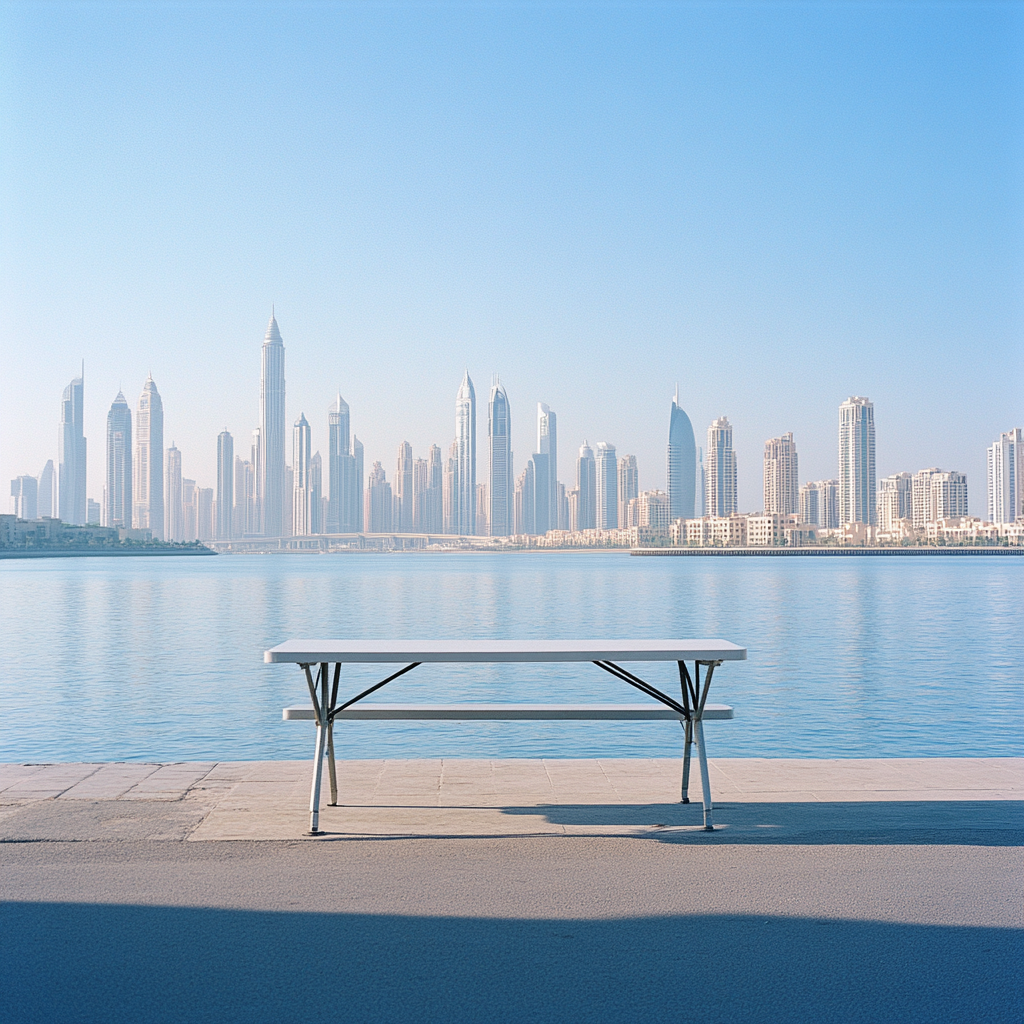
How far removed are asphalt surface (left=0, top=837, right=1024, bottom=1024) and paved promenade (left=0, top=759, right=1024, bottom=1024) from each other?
1cm

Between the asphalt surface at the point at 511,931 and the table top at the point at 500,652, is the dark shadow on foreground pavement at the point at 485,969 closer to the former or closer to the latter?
the asphalt surface at the point at 511,931

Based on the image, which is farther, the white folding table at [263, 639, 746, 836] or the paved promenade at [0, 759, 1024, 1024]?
Result: the white folding table at [263, 639, 746, 836]

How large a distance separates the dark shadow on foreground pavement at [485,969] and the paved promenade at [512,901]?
10 millimetres

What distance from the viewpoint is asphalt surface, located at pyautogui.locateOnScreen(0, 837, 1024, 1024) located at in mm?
3275

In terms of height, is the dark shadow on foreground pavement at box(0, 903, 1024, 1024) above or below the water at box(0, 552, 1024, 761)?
above

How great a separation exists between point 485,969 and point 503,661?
1884 mm

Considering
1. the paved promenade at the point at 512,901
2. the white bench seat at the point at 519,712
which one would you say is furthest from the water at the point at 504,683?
the paved promenade at the point at 512,901

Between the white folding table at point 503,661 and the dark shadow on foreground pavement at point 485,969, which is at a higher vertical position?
the white folding table at point 503,661

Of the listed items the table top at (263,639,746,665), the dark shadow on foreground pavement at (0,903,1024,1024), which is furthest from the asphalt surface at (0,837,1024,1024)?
the table top at (263,639,746,665)

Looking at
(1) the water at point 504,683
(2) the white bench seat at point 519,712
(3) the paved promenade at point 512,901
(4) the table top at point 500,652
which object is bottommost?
(1) the water at point 504,683

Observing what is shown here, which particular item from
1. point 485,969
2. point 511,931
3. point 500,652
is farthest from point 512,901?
point 500,652

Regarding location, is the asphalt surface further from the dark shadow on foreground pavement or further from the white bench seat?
the white bench seat

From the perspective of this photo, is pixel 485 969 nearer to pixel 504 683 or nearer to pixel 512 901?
pixel 512 901

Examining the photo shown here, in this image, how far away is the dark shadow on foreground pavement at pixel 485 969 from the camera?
322 cm
